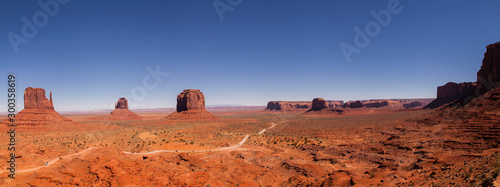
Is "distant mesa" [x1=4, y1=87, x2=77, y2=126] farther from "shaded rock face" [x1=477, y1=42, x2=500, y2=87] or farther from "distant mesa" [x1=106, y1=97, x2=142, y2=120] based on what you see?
"shaded rock face" [x1=477, y1=42, x2=500, y2=87]

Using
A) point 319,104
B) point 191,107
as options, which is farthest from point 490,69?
point 319,104

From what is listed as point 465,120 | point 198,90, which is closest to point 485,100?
point 465,120

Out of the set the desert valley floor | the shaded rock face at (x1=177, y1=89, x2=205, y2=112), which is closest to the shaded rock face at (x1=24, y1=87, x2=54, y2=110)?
the desert valley floor

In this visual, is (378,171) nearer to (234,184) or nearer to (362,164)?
(362,164)

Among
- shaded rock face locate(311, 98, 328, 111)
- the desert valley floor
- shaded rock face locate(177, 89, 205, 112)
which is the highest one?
shaded rock face locate(177, 89, 205, 112)

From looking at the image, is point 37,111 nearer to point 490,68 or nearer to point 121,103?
point 121,103

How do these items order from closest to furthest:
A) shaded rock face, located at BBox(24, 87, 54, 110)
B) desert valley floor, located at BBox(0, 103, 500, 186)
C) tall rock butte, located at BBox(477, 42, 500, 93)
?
1. desert valley floor, located at BBox(0, 103, 500, 186)
2. tall rock butte, located at BBox(477, 42, 500, 93)
3. shaded rock face, located at BBox(24, 87, 54, 110)
